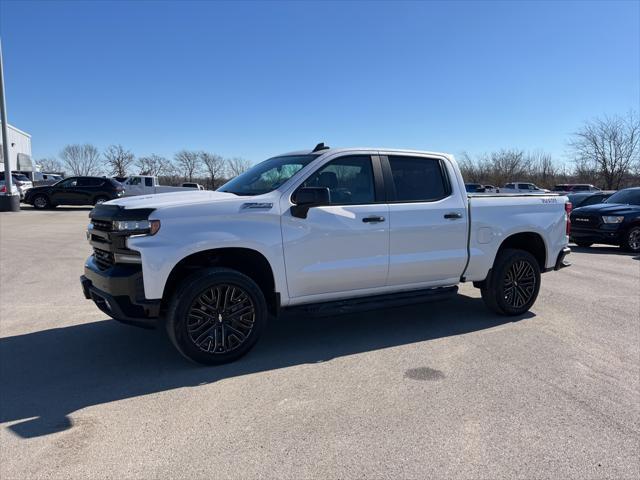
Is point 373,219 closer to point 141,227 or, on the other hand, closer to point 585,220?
point 141,227

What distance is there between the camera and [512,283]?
6039 millimetres

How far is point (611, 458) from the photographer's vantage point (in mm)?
2984

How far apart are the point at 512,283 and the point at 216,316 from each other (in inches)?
145

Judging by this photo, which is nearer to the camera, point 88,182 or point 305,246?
point 305,246

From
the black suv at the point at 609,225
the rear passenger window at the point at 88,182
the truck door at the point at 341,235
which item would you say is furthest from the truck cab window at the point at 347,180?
the rear passenger window at the point at 88,182

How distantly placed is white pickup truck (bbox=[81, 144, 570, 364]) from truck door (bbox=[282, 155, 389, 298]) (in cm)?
1

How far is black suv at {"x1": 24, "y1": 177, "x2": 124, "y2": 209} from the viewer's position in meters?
25.3

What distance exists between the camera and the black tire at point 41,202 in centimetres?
2530

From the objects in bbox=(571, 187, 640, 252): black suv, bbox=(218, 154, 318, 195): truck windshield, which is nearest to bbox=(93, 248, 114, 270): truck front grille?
bbox=(218, 154, 318, 195): truck windshield

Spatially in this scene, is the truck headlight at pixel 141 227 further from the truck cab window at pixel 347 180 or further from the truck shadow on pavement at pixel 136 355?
the truck cab window at pixel 347 180

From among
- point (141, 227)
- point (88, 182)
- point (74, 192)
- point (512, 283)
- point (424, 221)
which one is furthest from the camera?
point (88, 182)

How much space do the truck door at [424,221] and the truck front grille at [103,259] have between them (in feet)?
8.89

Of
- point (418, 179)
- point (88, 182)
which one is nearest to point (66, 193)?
point (88, 182)

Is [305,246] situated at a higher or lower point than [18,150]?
lower
